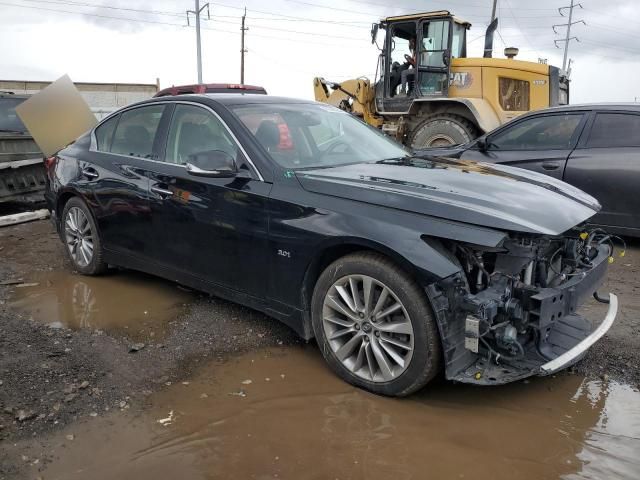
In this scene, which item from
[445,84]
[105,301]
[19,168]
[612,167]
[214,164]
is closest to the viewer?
[214,164]

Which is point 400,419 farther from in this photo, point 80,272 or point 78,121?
point 78,121

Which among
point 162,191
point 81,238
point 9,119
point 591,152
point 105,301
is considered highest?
point 9,119

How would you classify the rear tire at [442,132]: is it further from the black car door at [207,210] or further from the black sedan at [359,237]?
the black car door at [207,210]

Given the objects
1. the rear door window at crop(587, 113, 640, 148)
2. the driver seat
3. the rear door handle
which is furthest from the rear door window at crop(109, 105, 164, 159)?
the rear door window at crop(587, 113, 640, 148)

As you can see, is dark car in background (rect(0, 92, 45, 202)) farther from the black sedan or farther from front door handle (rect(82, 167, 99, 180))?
the black sedan

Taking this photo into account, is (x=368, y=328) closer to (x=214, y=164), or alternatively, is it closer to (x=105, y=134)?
(x=214, y=164)

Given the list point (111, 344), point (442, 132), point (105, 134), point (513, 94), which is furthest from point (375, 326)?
point (513, 94)

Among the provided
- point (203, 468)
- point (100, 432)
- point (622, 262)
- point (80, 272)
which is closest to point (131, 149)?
point (80, 272)

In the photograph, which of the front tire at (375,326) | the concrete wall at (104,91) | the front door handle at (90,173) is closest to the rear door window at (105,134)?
the front door handle at (90,173)

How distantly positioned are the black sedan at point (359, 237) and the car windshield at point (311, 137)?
0.02 metres

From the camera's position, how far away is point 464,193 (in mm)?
3158

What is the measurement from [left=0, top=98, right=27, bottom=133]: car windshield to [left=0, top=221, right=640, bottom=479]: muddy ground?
447 centimetres

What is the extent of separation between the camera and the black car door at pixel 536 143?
20.5ft

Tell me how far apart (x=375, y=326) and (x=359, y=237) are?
0.51 meters
